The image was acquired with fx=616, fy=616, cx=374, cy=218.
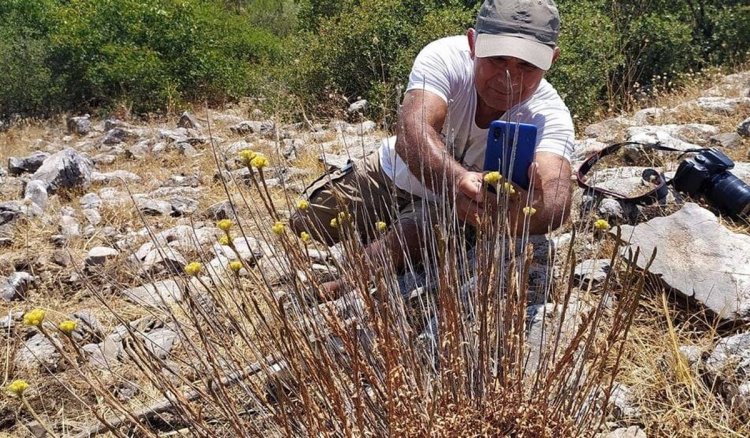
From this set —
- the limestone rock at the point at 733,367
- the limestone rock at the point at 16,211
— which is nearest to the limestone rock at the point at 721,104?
the limestone rock at the point at 733,367

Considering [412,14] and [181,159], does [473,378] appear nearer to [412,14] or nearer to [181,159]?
[181,159]

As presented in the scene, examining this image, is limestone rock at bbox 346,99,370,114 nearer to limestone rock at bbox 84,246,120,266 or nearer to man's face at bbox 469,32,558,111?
limestone rock at bbox 84,246,120,266

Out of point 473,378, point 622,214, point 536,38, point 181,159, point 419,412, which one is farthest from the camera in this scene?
point 181,159

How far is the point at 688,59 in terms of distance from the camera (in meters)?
6.99

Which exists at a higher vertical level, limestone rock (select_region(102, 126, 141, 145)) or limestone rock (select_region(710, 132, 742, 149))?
limestone rock (select_region(710, 132, 742, 149))

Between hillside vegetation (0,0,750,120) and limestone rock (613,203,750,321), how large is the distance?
3.21 m

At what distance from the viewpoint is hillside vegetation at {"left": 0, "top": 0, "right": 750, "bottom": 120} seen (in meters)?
5.85

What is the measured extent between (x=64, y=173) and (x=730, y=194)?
3773 mm

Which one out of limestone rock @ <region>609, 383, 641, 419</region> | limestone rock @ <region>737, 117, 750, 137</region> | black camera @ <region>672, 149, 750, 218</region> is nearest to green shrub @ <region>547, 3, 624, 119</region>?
limestone rock @ <region>737, 117, 750, 137</region>

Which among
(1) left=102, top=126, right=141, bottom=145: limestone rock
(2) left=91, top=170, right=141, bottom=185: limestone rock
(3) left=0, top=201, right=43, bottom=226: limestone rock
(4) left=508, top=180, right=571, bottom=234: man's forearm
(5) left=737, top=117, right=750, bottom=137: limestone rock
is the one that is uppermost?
(4) left=508, top=180, right=571, bottom=234: man's forearm

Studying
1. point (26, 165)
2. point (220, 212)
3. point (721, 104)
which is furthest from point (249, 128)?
point (721, 104)

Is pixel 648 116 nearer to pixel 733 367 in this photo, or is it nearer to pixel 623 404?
pixel 733 367

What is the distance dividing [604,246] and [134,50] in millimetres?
6407

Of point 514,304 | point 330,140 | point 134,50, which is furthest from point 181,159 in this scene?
point 514,304
